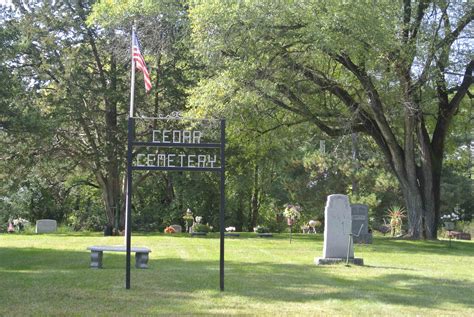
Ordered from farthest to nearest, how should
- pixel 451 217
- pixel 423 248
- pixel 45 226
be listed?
pixel 451 217
pixel 45 226
pixel 423 248

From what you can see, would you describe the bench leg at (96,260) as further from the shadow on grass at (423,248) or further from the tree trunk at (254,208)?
the tree trunk at (254,208)

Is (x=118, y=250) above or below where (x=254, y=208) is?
below

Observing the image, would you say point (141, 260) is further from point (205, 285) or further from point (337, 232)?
point (337, 232)

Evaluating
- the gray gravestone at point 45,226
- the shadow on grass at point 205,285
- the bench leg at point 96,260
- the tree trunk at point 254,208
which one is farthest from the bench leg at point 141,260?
the tree trunk at point 254,208

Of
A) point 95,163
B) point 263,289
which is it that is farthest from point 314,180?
point 263,289

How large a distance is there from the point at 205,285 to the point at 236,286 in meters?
0.51

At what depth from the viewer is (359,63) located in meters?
21.6

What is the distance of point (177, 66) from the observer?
31.1m

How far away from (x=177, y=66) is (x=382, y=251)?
15527mm

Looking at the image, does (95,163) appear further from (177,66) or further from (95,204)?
(95,204)

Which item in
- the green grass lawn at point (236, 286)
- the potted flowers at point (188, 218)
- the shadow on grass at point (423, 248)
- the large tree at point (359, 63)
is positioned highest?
the large tree at point (359, 63)

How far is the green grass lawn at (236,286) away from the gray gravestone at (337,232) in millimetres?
665

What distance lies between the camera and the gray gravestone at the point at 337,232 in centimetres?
1504

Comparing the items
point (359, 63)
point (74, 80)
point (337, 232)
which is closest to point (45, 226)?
point (74, 80)
